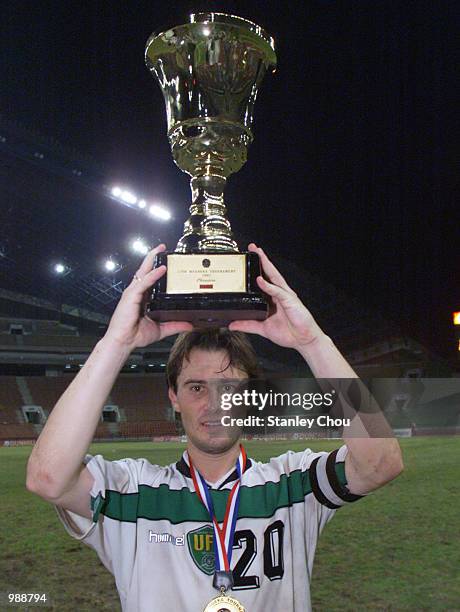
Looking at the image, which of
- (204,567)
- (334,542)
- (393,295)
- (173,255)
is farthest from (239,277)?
(393,295)

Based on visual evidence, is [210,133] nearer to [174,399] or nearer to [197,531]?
[174,399]

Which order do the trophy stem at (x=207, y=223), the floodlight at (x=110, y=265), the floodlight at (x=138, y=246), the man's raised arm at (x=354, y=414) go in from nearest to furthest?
1. the man's raised arm at (x=354, y=414)
2. the trophy stem at (x=207, y=223)
3. the floodlight at (x=138, y=246)
4. the floodlight at (x=110, y=265)

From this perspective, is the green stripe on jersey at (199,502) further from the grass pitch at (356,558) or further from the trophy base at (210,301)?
the grass pitch at (356,558)

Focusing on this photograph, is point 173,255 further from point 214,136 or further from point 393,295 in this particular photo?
point 393,295

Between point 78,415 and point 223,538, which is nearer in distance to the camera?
point 78,415

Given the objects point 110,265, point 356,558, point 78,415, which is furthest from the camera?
point 110,265

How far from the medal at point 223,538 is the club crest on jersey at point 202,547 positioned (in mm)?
17

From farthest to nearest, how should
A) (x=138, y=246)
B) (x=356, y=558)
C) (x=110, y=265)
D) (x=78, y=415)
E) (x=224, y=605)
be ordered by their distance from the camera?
(x=110, y=265)
(x=138, y=246)
(x=356, y=558)
(x=224, y=605)
(x=78, y=415)

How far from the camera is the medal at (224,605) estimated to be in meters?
1.27

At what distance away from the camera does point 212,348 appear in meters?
1.55

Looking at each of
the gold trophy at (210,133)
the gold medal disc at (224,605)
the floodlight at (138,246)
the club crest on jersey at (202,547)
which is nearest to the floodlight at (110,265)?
the floodlight at (138,246)

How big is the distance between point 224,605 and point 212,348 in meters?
0.62
